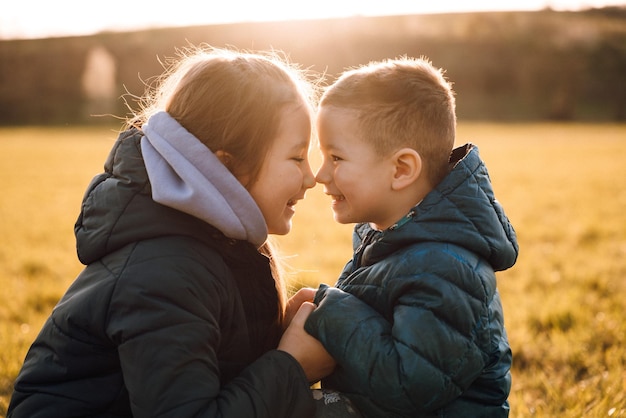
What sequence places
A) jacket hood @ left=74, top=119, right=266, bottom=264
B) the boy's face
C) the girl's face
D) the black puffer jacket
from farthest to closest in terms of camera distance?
the boy's face → the girl's face → jacket hood @ left=74, top=119, right=266, bottom=264 → the black puffer jacket

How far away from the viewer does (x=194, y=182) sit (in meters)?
1.97

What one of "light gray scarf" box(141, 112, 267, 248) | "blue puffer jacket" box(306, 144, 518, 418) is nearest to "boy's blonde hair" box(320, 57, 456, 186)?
"blue puffer jacket" box(306, 144, 518, 418)

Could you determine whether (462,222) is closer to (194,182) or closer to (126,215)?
(194,182)

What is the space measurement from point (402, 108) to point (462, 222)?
50cm

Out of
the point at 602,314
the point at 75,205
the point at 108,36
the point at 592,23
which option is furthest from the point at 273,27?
the point at 602,314

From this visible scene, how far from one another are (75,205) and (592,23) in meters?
59.7

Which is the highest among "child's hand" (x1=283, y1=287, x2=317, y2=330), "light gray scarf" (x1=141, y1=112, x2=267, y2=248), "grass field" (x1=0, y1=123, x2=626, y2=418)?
"light gray scarf" (x1=141, y1=112, x2=267, y2=248)

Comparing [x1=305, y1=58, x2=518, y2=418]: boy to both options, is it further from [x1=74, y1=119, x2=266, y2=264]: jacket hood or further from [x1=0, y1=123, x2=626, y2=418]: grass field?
[x1=0, y1=123, x2=626, y2=418]: grass field

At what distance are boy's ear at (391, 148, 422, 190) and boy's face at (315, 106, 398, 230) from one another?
0.02m

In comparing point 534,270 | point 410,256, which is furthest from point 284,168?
point 534,270

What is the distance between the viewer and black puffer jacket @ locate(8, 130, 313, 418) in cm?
176

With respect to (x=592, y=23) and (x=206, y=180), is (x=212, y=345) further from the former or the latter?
(x=592, y=23)

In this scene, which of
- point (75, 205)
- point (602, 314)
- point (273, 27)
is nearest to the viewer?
point (602, 314)

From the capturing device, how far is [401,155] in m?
2.38
